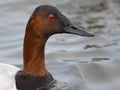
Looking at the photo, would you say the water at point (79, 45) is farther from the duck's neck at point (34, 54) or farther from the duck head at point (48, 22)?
the duck head at point (48, 22)

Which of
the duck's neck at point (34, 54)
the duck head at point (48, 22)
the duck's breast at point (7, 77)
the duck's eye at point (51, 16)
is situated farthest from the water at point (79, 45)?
the duck's eye at point (51, 16)

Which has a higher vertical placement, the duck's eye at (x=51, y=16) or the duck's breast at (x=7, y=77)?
the duck's eye at (x=51, y=16)

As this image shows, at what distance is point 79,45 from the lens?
846 cm

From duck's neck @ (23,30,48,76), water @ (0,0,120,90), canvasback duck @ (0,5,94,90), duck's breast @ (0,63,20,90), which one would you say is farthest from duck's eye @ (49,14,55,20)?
water @ (0,0,120,90)

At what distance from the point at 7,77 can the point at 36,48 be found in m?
0.50

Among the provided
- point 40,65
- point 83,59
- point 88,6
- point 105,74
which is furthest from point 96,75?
point 88,6

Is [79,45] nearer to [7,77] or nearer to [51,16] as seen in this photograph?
[51,16]

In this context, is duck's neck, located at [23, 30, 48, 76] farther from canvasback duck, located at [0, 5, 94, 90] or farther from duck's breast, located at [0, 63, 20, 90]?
duck's breast, located at [0, 63, 20, 90]

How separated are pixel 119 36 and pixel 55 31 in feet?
8.52

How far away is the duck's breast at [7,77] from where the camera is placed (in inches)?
242

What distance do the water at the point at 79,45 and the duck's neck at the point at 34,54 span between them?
0.46m

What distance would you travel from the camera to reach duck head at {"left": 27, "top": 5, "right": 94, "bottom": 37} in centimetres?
625

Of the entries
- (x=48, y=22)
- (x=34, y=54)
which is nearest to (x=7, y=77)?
(x=34, y=54)

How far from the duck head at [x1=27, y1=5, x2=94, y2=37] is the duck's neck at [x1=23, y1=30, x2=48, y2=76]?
0.09m
